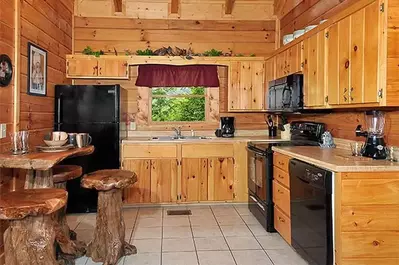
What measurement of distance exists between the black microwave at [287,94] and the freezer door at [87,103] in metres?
2.02

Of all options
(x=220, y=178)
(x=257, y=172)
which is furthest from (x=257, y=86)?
(x=257, y=172)

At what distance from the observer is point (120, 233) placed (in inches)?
117

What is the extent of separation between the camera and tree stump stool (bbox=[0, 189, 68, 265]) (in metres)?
1.99

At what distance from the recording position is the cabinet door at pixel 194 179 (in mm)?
4750

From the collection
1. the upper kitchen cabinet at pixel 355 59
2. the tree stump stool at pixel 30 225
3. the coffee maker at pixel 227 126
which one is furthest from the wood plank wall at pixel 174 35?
the tree stump stool at pixel 30 225

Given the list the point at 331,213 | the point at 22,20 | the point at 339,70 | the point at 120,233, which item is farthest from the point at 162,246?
the point at 22,20

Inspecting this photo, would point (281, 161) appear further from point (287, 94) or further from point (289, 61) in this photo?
point (289, 61)

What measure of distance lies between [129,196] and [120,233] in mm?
1708

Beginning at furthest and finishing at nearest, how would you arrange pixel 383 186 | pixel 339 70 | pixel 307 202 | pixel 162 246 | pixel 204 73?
1. pixel 204 73
2. pixel 162 246
3. pixel 339 70
4. pixel 307 202
5. pixel 383 186

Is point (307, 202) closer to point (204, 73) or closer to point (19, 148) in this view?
point (19, 148)

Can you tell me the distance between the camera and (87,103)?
14.3 ft

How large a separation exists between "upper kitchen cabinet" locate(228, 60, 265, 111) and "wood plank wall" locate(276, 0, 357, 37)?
678 millimetres

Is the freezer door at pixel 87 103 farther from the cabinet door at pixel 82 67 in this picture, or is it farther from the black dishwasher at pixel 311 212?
the black dishwasher at pixel 311 212

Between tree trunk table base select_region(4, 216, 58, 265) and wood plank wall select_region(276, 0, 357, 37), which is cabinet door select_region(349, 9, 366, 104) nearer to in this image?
wood plank wall select_region(276, 0, 357, 37)
